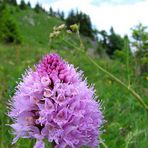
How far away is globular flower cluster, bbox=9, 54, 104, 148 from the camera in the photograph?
7.08 feet

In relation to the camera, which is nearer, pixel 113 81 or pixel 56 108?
pixel 56 108

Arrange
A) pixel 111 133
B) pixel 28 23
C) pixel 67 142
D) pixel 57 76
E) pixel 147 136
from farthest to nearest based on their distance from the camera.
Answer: pixel 28 23
pixel 111 133
pixel 147 136
pixel 57 76
pixel 67 142

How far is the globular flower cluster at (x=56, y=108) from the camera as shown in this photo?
7.08 ft

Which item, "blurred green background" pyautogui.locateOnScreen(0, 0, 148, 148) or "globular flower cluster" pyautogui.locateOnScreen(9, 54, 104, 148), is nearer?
"globular flower cluster" pyautogui.locateOnScreen(9, 54, 104, 148)

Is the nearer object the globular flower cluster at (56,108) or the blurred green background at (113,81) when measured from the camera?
the globular flower cluster at (56,108)

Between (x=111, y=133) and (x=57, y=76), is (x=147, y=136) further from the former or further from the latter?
(x=57, y=76)

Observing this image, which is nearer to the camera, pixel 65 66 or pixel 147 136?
pixel 65 66

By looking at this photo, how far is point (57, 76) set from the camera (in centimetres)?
228

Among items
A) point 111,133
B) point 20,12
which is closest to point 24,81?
point 111,133

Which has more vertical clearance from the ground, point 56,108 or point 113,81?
point 56,108

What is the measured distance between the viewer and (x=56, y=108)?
7.15 ft

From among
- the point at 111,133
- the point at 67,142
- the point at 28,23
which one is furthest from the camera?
the point at 28,23

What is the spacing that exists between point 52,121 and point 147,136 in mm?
1613

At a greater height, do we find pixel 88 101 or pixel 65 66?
pixel 65 66
